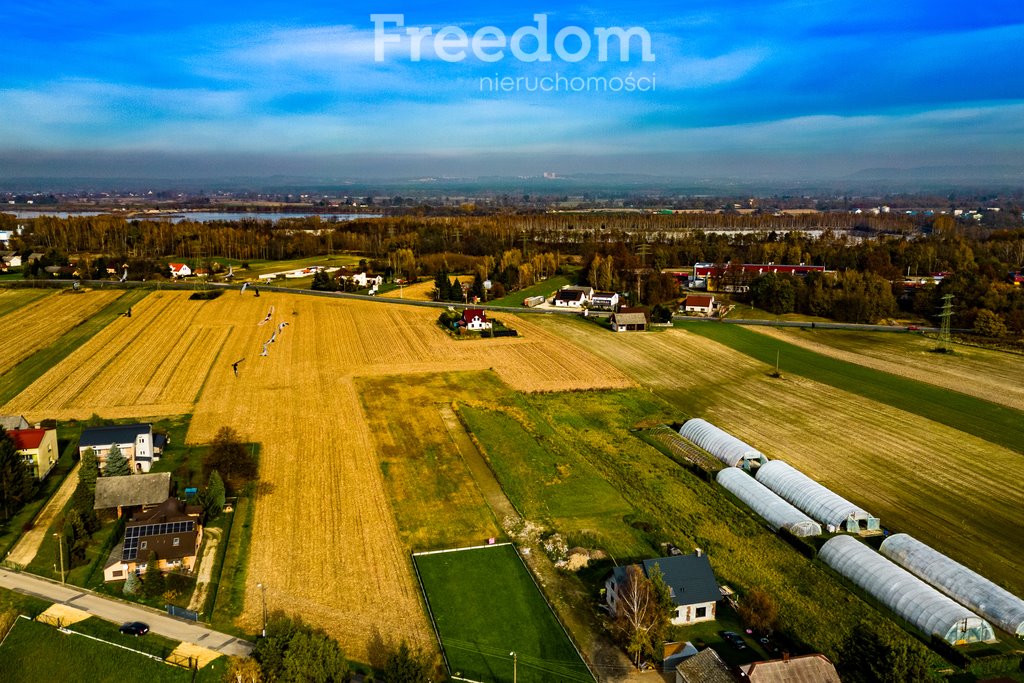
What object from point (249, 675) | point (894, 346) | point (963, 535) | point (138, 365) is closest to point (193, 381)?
point (138, 365)

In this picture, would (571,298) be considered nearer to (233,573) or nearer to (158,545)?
(233,573)

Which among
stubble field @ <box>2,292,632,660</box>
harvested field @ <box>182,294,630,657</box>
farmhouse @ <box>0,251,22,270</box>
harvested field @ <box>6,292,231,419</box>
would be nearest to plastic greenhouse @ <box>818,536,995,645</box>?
stubble field @ <box>2,292,632,660</box>

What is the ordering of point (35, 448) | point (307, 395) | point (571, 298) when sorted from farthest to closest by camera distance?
point (571, 298) → point (307, 395) → point (35, 448)

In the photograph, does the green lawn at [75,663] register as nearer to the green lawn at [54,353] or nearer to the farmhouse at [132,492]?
the farmhouse at [132,492]

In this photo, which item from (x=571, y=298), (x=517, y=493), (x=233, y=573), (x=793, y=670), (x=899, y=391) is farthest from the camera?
(x=571, y=298)

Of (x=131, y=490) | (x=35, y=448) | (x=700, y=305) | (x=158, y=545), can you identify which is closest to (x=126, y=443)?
(x=35, y=448)
